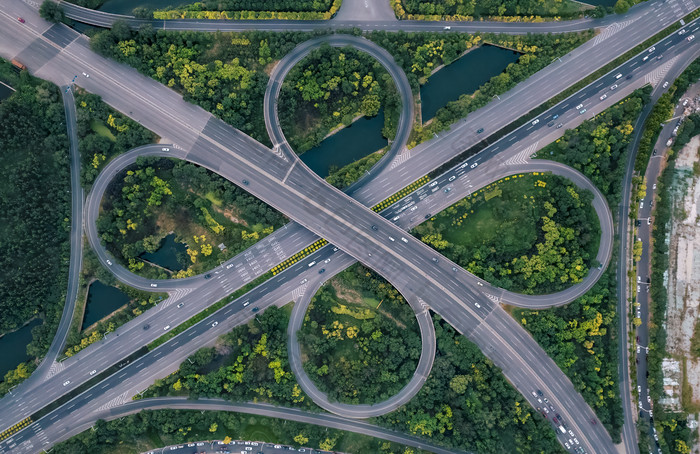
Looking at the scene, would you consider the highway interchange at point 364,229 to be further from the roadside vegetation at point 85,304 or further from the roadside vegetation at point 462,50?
the roadside vegetation at point 462,50

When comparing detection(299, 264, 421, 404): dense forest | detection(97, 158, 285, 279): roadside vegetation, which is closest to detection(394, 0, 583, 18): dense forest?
detection(97, 158, 285, 279): roadside vegetation

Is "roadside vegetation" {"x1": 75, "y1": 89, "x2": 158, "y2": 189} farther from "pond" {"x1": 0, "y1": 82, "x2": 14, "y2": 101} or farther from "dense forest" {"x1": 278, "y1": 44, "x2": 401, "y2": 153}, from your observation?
"dense forest" {"x1": 278, "y1": 44, "x2": 401, "y2": 153}

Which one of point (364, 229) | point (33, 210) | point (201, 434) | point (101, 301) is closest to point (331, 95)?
point (364, 229)

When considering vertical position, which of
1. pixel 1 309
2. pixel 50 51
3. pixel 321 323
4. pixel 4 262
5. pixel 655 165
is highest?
pixel 655 165

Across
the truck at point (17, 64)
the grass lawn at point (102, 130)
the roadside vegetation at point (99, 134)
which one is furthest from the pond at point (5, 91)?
the grass lawn at point (102, 130)

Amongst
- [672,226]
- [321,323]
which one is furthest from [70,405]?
[672,226]

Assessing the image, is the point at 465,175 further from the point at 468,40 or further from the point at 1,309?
the point at 1,309

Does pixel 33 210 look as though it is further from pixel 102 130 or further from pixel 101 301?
pixel 101 301
